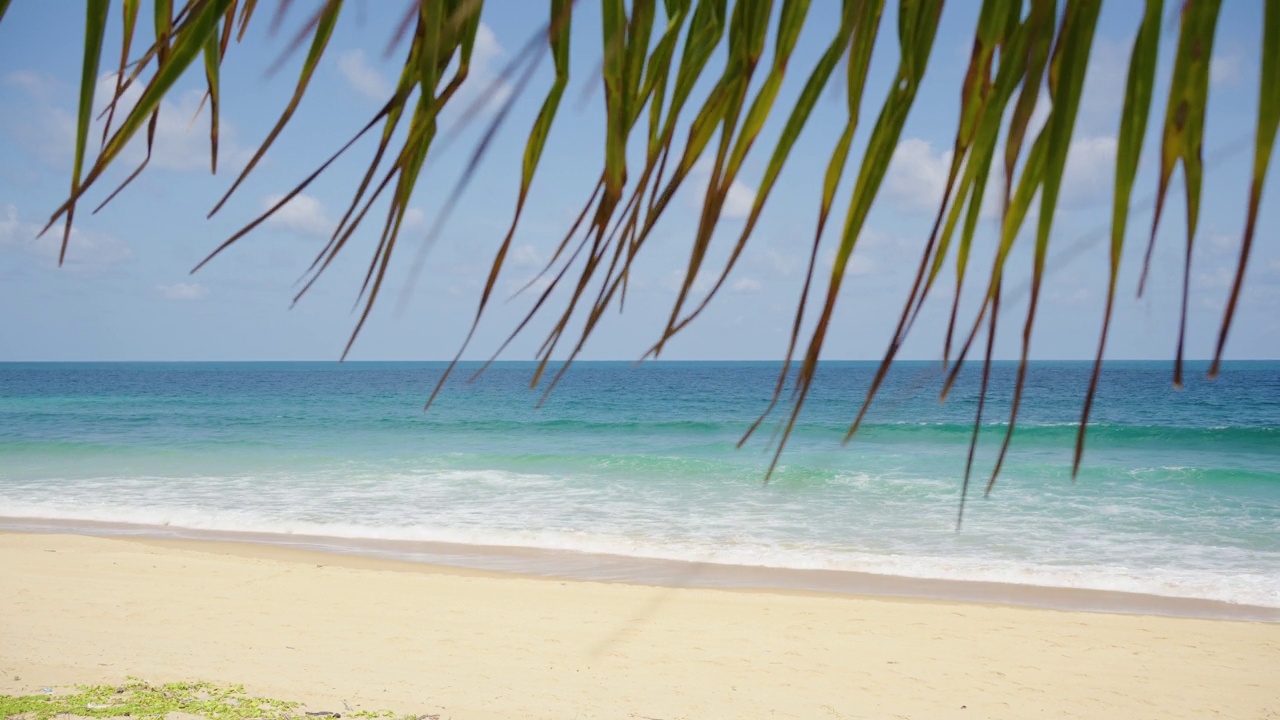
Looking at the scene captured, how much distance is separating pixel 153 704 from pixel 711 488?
31.6ft

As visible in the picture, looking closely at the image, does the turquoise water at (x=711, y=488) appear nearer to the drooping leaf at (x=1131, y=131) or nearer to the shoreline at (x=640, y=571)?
the drooping leaf at (x=1131, y=131)

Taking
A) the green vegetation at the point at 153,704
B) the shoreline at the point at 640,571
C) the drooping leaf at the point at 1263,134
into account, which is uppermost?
the drooping leaf at the point at 1263,134

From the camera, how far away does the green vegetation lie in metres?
3.74

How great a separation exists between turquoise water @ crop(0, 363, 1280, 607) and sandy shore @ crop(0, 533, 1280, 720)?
1.40m

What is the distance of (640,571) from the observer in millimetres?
7852

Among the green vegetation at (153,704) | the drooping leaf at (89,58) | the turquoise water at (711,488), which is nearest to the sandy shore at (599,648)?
the green vegetation at (153,704)

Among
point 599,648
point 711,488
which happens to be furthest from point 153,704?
point 711,488

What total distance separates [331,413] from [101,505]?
57.7 feet

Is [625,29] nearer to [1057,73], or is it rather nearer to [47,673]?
[1057,73]

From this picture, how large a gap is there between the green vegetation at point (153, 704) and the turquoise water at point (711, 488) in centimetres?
233

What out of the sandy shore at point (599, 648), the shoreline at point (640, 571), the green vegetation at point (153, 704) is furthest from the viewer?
the shoreline at point (640, 571)

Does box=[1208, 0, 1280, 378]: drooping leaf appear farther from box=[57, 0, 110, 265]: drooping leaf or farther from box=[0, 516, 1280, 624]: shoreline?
box=[0, 516, 1280, 624]: shoreline

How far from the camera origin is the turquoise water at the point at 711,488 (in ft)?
28.3

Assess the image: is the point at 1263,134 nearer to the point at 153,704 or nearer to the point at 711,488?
the point at 153,704
